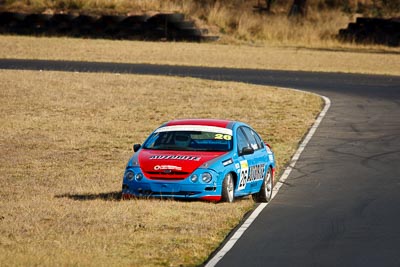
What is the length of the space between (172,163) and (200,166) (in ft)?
1.33

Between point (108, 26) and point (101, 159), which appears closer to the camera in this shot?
point (101, 159)

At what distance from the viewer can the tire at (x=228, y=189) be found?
16391 millimetres

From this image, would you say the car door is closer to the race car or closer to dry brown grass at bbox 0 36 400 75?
the race car

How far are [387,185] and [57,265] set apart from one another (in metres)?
8.88

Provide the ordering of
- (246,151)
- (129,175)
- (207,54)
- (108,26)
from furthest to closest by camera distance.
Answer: (108,26), (207,54), (246,151), (129,175)

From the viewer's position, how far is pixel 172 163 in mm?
16281

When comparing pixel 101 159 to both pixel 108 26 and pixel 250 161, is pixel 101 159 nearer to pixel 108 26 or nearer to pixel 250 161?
pixel 250 161

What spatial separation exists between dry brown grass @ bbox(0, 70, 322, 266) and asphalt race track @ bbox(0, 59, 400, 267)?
0.58 meters

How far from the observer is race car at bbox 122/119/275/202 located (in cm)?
1622

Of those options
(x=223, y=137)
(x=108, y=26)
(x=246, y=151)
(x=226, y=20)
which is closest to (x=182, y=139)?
(x=223, y=137)

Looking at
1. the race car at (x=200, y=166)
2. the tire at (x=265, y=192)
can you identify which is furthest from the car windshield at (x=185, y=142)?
the tire at (x=265, y=192)

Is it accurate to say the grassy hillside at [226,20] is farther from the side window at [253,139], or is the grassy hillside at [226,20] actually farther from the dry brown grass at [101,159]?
the side window at [253,139]

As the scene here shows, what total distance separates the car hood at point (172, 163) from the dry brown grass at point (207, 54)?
32.2 metres

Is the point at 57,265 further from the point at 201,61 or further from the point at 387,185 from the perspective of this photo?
the point at 201,61
